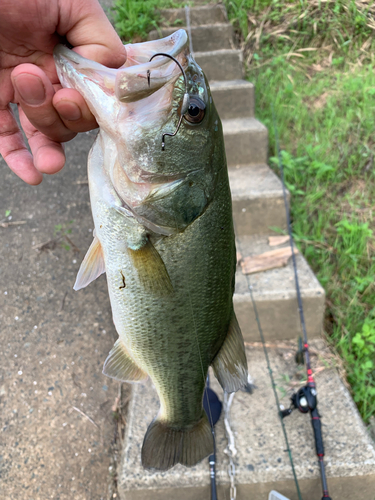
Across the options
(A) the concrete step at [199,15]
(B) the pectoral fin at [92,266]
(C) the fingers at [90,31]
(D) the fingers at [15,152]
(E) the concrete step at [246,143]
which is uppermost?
(C) the fingers at [90,31]

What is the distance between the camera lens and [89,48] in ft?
3.40

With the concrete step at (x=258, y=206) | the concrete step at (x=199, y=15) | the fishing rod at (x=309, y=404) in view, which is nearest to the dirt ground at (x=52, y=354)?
the fishing rod at (x=309, y=404)

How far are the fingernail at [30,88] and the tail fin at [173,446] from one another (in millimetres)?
1269

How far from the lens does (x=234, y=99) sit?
3.62 metres

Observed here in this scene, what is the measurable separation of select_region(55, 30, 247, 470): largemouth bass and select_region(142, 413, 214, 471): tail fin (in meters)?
0.02

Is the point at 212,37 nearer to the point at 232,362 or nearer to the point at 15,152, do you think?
the point at 15,152

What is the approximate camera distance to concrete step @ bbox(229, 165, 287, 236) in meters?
2.76

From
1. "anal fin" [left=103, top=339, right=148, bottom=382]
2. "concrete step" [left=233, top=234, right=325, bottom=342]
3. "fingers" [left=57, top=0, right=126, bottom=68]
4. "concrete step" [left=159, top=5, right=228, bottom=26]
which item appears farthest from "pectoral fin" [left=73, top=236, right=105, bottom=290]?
"concrete step" [left=159, top=5, right=228, bottom=26]

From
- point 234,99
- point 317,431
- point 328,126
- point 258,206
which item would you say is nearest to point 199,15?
point 234,99

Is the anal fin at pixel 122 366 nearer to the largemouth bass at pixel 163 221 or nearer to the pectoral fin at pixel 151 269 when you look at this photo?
the largemouth bass at pixel 163 221

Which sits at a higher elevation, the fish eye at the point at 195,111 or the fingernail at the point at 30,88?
the fingernail at the point at 30,88

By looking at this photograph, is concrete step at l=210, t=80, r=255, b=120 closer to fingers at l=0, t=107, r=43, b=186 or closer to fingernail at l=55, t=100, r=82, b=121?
fingers at l=0, t=107, r=43, b=186

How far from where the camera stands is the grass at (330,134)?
234cm

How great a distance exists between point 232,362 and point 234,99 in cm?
317
